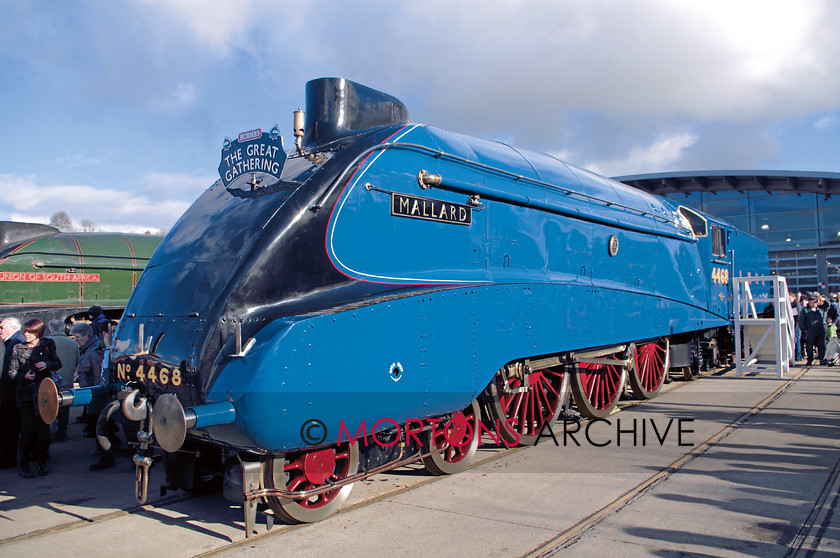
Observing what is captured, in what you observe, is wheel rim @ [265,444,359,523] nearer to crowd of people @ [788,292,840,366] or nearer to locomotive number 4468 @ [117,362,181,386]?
locomotive number 4468 @ [117,362,181,386]

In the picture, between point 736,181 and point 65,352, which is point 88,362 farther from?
point 736,181

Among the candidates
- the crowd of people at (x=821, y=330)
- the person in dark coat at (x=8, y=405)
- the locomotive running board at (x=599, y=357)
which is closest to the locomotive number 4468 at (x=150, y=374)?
the person in dark coat at (x=8, y=405)

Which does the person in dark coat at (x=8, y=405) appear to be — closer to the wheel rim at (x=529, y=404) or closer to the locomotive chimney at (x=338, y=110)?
the locomotive chimney at (x=338, y=110)

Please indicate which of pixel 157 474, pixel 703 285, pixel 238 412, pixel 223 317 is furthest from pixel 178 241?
pixel 703 285

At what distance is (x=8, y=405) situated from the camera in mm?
6664

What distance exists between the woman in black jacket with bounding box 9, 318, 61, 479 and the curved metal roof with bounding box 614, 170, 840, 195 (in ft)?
82.1

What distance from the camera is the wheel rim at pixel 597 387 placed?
24.3 ft

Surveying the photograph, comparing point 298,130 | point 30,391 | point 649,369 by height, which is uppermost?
point 298,130

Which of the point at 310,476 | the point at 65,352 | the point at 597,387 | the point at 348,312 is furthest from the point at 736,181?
the point at 310,476

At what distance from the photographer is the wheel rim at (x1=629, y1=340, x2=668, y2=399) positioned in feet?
30.1

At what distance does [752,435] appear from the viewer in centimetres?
707

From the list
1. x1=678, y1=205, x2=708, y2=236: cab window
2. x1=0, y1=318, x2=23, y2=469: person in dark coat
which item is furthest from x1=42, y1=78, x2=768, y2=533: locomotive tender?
x1=678, y1=205, x2=708, y2=236: cab window

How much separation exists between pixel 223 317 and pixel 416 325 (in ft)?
4.42

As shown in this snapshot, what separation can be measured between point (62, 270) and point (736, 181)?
25704 mm
